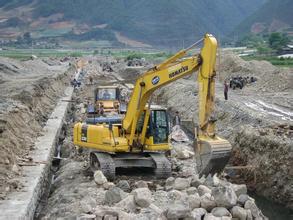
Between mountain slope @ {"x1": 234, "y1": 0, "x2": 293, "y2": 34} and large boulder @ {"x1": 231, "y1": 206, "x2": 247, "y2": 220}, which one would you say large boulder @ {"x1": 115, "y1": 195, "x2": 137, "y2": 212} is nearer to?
large boulder @ {"x1": 231, "y1": 206, "x2": 247, "y2": 220}

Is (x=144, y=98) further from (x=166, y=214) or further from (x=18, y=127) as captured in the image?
(x=18, y=127)

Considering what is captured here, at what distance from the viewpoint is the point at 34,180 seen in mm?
17516

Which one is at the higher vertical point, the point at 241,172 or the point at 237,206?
the point at 237,206

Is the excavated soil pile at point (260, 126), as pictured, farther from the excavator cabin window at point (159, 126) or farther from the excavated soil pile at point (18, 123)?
the excavated soil pile at point (18, 123)

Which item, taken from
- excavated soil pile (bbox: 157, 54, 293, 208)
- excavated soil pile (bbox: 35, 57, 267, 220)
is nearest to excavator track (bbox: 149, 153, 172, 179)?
excavated soil pile (bbox: 35, 57, 267, 220)

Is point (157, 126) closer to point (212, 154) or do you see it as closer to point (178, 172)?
point (178, 172)

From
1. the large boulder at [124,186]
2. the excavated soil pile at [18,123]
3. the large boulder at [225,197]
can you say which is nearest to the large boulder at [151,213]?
the large boulder at [225,197]

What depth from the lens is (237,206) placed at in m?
13.2

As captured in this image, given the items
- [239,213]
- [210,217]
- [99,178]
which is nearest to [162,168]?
[99,178]

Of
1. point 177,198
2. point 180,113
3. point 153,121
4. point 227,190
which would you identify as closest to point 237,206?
point 227,190

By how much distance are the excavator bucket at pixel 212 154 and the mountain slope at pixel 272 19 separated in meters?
136

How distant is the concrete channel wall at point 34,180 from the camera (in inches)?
568

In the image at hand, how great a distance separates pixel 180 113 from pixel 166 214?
961 inches

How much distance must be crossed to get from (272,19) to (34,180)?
159 m
